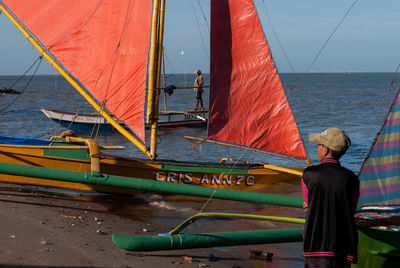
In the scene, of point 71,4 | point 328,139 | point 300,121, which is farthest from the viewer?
point 300,121

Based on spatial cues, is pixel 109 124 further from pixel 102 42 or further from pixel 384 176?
pixel 384 176

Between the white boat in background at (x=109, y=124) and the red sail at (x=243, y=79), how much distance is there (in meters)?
14.3

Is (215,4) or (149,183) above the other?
(215,4)

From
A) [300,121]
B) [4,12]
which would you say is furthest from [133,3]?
[300,121]

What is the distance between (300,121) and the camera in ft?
112

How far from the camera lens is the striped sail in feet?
21.1

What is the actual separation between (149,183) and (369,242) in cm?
307

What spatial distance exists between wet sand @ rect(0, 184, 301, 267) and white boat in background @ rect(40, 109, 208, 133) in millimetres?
16644

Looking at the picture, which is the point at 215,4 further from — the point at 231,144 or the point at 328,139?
the point at 328,139

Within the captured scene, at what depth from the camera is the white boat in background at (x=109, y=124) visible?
26.2 meters

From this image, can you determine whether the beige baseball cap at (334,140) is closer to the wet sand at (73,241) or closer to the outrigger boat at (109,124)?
the wet sand at (73,241)

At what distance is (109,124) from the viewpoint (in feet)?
87.3

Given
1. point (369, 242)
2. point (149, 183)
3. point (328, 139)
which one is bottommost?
point (369, 242)

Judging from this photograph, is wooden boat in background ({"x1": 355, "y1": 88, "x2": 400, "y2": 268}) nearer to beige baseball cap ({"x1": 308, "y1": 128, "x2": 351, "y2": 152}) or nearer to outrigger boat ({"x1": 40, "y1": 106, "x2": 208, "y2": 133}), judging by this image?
beige baseball cap ({"x1": 308, "y1": 128, "x2": 351, "y2": 152})
